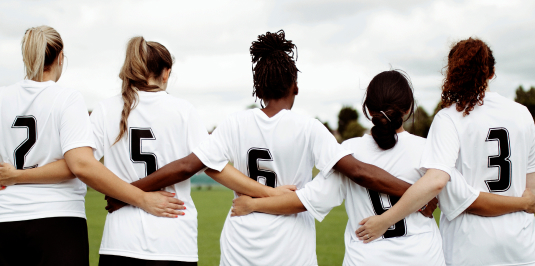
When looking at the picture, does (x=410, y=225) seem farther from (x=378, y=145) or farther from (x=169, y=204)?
(x=169, y=204)

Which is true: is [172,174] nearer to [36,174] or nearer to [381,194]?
[36,174]

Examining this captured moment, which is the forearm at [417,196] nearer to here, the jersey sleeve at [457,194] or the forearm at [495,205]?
the jersey sleeve at [457,194]

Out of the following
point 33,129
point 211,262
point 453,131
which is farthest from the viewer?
point 211,262

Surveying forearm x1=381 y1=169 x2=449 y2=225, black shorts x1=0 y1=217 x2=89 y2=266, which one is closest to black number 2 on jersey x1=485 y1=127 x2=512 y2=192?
forearm x1=381 y1=169 x2=449 y2=225

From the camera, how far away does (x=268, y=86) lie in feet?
10.7

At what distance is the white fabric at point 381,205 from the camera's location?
300 cm

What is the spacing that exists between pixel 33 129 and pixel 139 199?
90 centimetres

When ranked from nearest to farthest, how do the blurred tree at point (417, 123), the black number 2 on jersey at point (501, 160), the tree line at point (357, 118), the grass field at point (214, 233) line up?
1. the blurred tree at point (417, 123)
2. the black number 2 on jersey at point (501, 160)
3. the grass field at point (214, 233)
4. the tree line at point (357, 118)

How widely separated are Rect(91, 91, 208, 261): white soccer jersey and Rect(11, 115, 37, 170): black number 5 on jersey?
418 millimetres

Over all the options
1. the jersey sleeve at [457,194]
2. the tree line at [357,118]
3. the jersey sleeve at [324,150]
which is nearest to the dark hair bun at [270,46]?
the jersey sleeve at [324,150]

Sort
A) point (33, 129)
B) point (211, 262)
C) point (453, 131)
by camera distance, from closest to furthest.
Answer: point (33, 129) → point (453, 131) → point (211, 262)

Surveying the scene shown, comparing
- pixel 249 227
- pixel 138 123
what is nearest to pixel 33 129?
pixel 138 123

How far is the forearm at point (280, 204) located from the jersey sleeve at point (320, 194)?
0.15ft

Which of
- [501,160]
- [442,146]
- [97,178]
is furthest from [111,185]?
[501,160]
